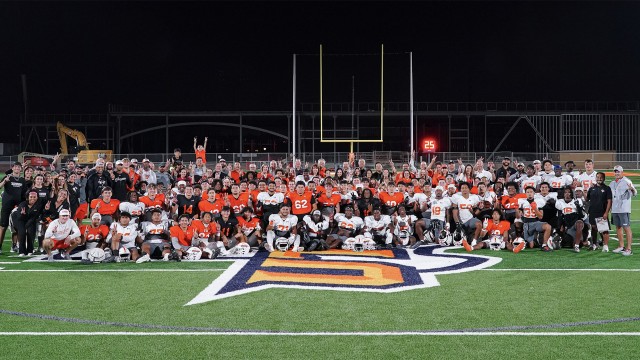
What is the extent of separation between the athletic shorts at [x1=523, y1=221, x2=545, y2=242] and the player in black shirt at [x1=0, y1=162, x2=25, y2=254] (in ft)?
29.1

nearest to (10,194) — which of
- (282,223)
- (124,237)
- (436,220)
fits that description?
(124,237)

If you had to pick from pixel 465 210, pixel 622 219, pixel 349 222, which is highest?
pixel 465 210

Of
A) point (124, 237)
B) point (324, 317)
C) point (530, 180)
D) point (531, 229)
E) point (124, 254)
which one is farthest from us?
point (530, 180)

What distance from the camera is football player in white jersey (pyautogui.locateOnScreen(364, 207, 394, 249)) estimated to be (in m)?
10.7

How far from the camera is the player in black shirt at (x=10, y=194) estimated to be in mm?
10125

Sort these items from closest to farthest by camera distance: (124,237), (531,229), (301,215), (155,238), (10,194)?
(124,237)
(155,238)
(10,194)
(531,229)
(301,215)

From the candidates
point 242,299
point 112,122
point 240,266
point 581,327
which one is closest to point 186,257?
point 240,266

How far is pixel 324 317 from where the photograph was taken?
5898 millimetres

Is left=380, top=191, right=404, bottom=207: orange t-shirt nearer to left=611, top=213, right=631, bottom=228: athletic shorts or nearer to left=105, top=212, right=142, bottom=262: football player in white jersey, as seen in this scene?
left=611, top=213, right=631, bottom=228: athletic shorts

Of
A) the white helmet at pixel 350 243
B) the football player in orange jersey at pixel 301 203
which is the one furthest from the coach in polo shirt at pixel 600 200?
the football player in orange jersey at pixel 301 203

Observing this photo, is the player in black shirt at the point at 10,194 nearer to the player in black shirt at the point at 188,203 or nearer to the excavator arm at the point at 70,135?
the player in black shirt at the point at 188,203

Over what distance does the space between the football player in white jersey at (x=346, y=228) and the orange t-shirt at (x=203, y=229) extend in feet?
6.85

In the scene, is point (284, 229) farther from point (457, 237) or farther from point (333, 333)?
point (333, 333)

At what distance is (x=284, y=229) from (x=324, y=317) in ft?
14.9
